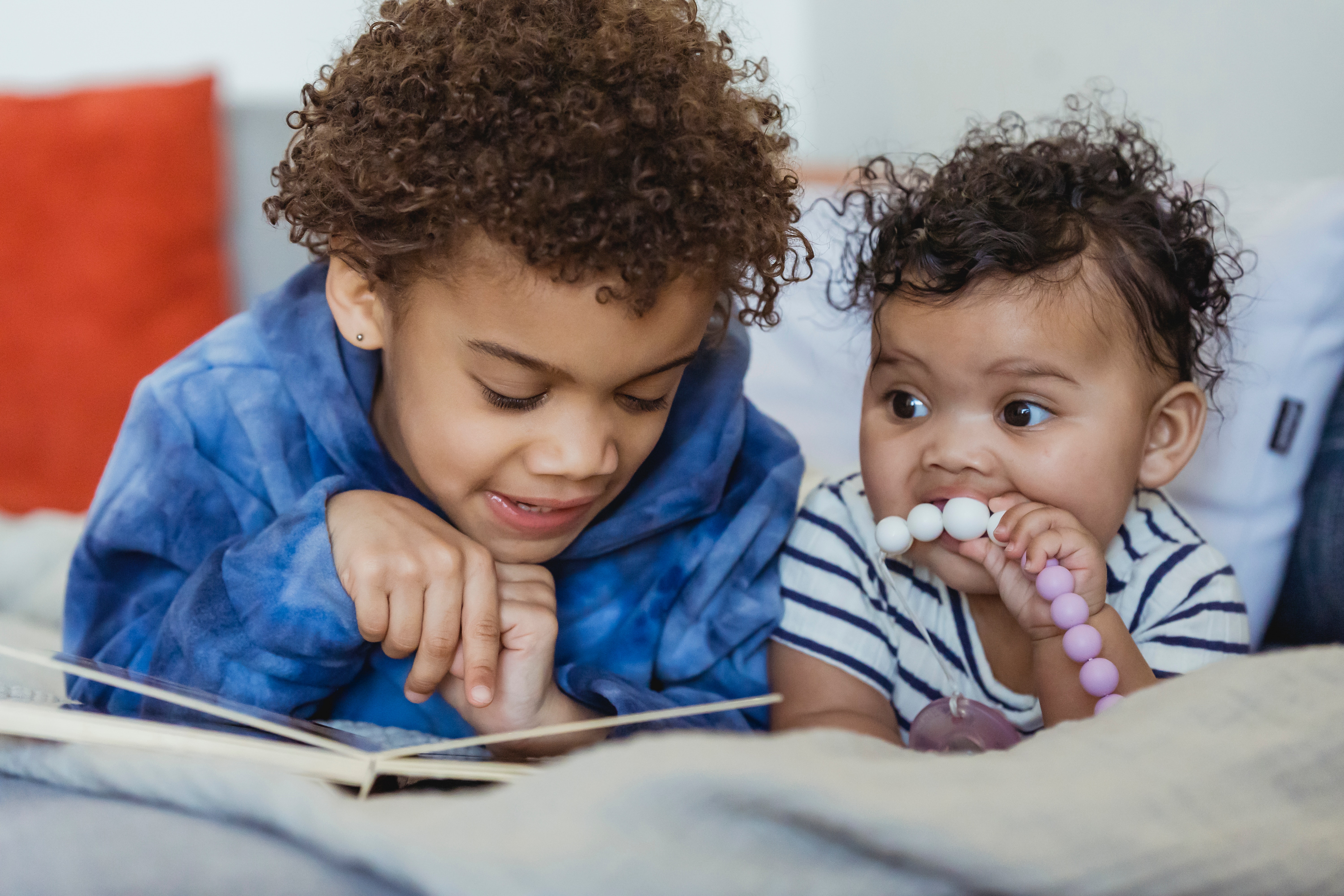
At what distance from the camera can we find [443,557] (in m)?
0.76

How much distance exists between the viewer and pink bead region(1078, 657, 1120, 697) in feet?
2.57

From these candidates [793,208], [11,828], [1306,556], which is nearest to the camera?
[11,828]

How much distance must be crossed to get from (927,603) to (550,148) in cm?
54

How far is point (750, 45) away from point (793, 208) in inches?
45.0

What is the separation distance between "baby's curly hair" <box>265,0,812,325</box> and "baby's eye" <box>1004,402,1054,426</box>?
0.22 m

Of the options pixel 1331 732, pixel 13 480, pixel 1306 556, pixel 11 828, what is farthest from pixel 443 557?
pixel 13 480

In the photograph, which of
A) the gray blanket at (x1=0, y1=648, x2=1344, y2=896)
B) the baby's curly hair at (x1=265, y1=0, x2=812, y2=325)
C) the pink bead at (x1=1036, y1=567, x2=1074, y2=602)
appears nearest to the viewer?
the gray blanket at (x1=0, y1=648, x2=1344, y2=896)

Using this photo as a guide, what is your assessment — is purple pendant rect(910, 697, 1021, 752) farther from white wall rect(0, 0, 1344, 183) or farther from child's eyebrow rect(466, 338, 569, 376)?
white wall rect(0, 0, 1344, 183)

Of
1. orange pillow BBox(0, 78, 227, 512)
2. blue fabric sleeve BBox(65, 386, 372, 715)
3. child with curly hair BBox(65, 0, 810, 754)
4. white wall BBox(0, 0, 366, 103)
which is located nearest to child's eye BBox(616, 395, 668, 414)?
child with curly hair BBox(65, 0, 810, 754)

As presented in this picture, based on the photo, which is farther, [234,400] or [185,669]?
[234,400]

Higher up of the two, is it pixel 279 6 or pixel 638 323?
pixel 279 6

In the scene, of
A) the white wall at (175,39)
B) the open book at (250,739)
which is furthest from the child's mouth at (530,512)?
the white wall at (175,39)

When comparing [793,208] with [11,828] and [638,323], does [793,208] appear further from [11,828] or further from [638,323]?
[11,828]

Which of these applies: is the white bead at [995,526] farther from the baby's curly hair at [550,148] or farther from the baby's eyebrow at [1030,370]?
the baby's curly hair at [550,148]
